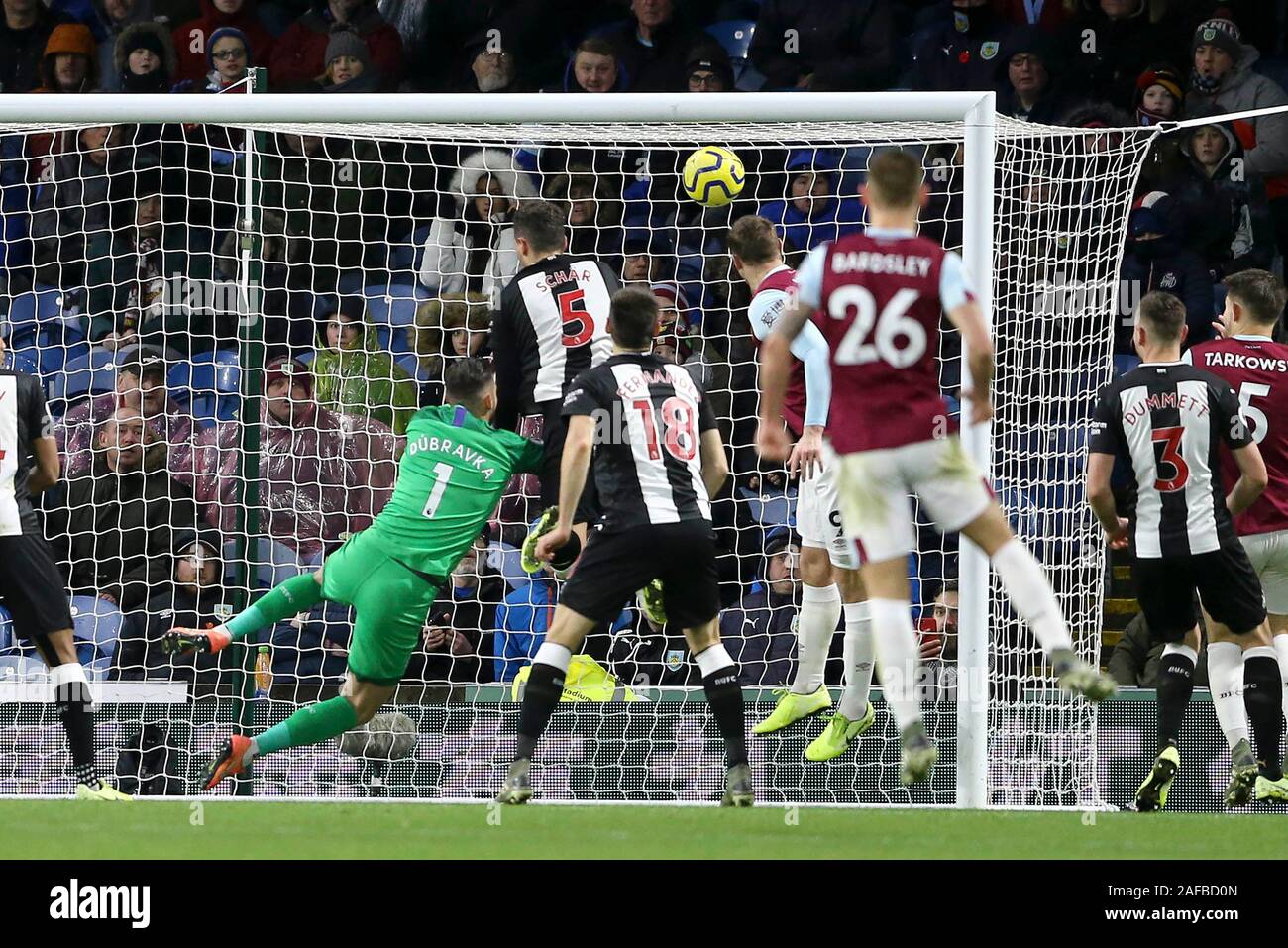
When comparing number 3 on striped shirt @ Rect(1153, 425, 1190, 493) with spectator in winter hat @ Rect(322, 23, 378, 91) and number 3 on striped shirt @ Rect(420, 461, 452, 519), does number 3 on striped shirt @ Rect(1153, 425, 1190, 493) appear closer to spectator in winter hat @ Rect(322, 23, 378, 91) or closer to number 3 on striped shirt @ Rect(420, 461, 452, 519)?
number 3 on striped shirt @ Rect(420, 461, 452, 519)

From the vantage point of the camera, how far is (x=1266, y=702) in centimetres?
755

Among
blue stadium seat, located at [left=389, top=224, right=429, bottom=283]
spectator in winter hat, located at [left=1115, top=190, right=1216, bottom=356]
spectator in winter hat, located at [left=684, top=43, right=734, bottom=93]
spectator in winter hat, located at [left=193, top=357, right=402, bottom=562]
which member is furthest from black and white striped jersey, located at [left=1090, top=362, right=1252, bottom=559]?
blue stadium seat, located at [left=389, top=224, right=429, bottom=283]

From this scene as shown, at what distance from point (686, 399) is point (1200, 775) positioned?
3.23 metres

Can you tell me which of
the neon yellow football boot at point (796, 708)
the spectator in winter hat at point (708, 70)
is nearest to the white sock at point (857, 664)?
the neon yellow football boot at point (796, 708)

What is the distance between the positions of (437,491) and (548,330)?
2.85 feet

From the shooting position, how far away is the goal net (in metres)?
8.48

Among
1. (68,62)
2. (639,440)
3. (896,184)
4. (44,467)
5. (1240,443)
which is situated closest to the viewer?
(896,184)

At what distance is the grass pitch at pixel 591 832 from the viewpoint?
571 centimetres

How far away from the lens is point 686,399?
6.97m

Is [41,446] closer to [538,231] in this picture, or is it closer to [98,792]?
[98,792]

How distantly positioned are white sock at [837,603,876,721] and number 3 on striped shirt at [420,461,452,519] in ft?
5.90

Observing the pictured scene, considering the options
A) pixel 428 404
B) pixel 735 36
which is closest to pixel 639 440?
pixel 428 404

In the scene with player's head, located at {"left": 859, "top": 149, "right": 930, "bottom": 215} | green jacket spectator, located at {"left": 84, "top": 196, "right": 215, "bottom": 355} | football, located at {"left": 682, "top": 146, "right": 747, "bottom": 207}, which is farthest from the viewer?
green jacket spectator, located at {"left": 84, "top": 196, "right": 215, "bottom": 355}

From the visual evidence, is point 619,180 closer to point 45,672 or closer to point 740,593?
point 740,593
